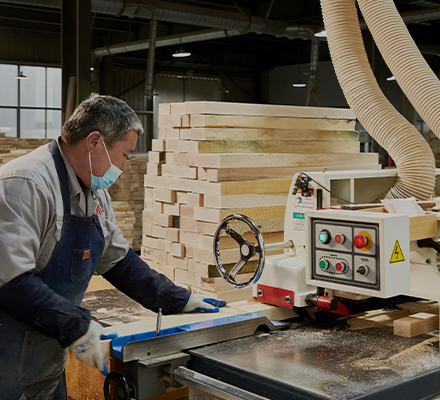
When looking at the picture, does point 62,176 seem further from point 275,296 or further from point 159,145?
point 159,145

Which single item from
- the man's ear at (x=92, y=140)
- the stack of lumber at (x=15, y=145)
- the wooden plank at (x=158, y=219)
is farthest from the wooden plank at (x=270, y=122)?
the stack of lumber at (x=15, y=145)

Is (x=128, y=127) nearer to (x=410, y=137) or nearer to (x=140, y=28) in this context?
(x=410, y=137)

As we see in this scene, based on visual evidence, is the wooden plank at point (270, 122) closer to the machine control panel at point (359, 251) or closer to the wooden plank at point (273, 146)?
the wooden plank at point (273, 146)

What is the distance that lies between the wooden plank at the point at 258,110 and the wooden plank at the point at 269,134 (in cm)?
A: 12

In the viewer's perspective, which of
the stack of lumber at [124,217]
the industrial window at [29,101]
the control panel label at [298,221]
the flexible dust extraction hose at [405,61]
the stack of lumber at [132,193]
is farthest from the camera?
the industrial window at [29,101]

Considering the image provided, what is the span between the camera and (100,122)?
2.35m

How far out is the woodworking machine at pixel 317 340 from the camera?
198 centimetres

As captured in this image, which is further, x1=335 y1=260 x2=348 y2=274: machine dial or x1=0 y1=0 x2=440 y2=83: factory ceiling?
x1=0 y1=0 x2=440 y2=83: factory ceiling

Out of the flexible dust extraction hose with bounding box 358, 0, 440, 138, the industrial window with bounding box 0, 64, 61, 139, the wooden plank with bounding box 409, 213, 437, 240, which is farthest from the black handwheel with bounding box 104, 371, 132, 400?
the industrial window with bounding box 0, 64, 61, 139

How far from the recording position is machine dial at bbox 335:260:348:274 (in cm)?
232

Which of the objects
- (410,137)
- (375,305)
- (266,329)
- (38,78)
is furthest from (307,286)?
(38,78)

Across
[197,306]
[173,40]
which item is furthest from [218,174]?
[173,40]

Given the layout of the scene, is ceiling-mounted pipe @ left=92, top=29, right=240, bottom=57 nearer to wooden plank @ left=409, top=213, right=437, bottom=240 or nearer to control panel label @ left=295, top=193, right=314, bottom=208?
control panel label @ left=295, top=193, right=314, bottom=208

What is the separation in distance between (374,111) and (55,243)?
2.16 meters
